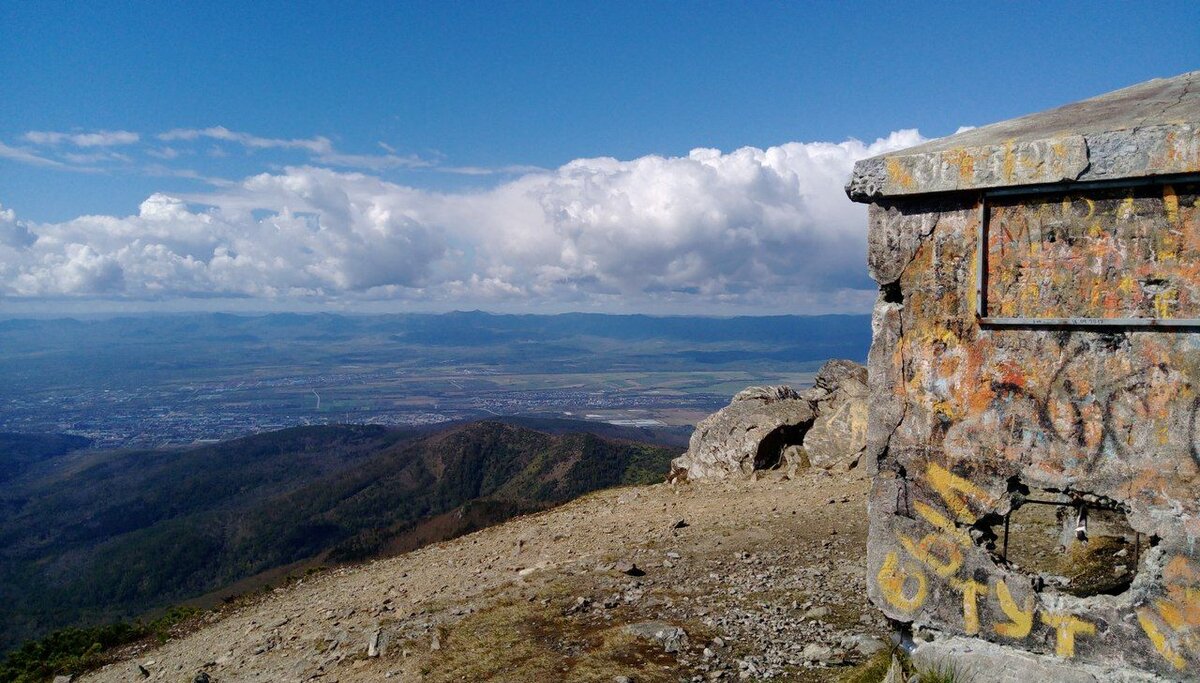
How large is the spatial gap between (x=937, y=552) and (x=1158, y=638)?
4.39 feet

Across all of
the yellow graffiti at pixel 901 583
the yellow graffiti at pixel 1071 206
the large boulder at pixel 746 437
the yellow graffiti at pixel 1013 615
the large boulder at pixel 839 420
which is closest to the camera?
the yellow graffiti at pixel 1071 206

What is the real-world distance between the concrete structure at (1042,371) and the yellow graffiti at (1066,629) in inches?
0.5

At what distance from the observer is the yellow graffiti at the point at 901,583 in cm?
514

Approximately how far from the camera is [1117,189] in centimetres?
434

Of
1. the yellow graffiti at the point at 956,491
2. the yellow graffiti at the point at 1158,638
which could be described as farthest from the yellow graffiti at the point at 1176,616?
the yellow graffiti at the point at 956,491

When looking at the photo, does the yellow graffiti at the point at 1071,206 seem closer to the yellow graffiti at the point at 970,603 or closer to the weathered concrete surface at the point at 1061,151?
the weathered concrete surface at the point at 1061,151

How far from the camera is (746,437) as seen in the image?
1725 centimetres

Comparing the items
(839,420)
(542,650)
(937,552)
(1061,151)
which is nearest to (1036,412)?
(937,552)

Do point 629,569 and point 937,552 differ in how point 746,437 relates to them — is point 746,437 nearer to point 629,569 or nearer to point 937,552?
point 629,569

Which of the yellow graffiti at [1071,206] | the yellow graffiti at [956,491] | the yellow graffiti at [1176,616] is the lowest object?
the yellow graffiti at [1176,616]

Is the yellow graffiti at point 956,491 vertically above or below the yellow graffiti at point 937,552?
above

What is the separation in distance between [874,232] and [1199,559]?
294cm

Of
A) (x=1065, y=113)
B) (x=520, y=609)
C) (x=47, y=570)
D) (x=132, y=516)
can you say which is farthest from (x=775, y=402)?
(x=132, y=516)

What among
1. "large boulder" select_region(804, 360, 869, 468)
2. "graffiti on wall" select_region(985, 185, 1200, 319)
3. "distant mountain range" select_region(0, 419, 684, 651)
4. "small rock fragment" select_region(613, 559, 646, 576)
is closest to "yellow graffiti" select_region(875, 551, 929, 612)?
"graffiti on wall" select_region(985, 185, 1200, 319)
